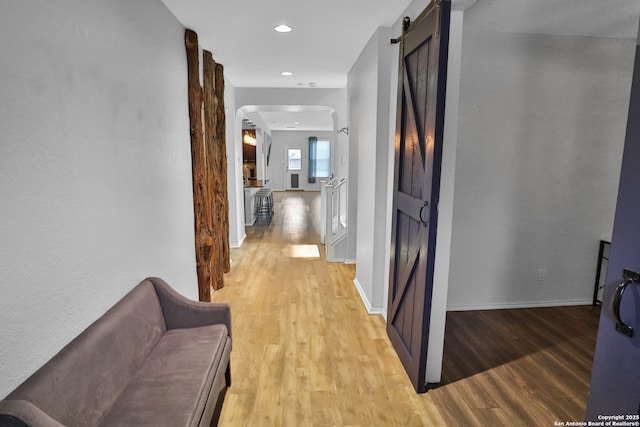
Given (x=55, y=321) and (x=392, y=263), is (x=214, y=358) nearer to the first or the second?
(x=55, y=321)

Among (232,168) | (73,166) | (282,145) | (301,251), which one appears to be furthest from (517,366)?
(282,145)

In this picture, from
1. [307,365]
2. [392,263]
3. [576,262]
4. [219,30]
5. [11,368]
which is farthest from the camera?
[576,262]

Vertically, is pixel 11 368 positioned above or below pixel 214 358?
above

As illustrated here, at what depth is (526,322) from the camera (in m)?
3.22

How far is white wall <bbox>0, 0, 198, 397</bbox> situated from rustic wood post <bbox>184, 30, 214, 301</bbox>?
2.17 feet

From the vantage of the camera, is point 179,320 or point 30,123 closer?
point 30,123

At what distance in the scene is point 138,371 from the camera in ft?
5.77

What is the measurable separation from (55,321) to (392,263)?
2106 mm

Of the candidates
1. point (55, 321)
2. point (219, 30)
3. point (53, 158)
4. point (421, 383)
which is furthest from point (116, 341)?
point (219, 30)

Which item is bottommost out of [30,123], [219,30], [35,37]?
[30,123]

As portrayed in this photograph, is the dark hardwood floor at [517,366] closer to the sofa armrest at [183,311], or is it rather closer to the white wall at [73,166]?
the sofa armrest at [183,311]

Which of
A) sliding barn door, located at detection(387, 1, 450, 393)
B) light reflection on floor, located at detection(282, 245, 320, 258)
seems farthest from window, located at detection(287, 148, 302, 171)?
sliding barn door, located at detection(387, 1, 450, 393)

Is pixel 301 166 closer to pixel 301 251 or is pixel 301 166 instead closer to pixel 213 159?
pixel 301 251

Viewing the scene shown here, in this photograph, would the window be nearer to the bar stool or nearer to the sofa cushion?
the bar stool
